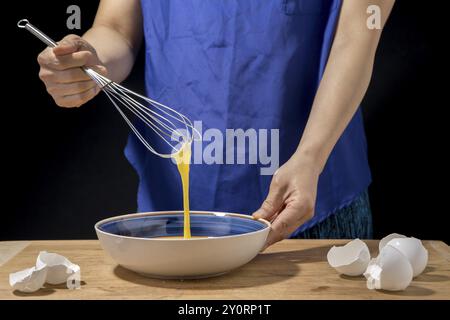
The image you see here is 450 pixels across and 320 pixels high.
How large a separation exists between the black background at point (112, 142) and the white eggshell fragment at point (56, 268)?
0.78 meters

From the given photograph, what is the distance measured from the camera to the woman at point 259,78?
3.53ft

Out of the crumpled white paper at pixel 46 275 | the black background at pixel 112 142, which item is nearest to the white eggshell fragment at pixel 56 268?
the crumpled white paper at pixel 46 275

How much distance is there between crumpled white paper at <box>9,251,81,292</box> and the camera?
77 cm

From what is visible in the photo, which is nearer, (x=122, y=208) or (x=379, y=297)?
(x=379, y=297)

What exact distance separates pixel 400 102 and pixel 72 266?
1009mm

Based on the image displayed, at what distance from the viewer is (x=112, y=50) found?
1.21 m

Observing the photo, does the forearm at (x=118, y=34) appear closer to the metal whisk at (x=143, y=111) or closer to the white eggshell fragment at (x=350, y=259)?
the metal whisk at (x=143, y=111)

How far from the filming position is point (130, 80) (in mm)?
1535

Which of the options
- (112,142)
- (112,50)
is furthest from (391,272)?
(112,142)

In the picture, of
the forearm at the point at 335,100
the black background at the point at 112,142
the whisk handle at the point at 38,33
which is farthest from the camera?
the black background at the point at 112,142

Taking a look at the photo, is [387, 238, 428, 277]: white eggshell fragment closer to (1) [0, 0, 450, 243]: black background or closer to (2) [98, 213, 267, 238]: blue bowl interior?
(2) [98, 213, 267, 238]: blue bowl interior
